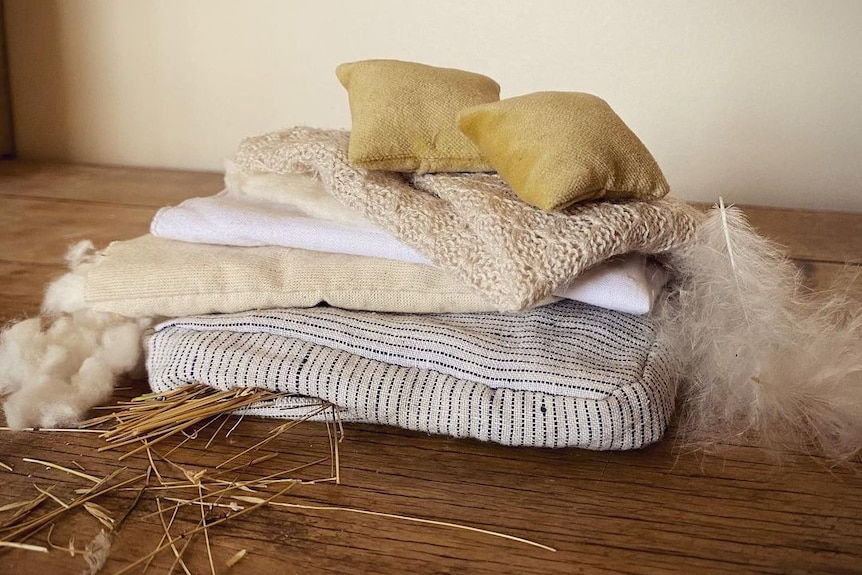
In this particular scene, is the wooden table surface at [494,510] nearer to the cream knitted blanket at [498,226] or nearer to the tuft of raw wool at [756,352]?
the tuft of raw wool at [756,352]

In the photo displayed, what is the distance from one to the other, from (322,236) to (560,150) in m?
0.25

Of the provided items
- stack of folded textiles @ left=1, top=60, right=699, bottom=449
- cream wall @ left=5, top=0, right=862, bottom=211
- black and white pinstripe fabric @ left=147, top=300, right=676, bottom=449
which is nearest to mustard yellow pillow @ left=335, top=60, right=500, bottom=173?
stack of folded textiles @ left=1, top=60, right=699, bottom=449

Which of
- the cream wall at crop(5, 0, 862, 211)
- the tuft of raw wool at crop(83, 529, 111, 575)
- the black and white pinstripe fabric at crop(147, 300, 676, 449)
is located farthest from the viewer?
the cream wall at crop(5, 0, 862, 211)

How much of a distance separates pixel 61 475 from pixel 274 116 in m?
1.32

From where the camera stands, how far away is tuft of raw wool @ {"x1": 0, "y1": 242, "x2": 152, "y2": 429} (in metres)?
0.73

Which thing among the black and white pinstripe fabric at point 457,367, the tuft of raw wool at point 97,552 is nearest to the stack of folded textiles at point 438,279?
the black and white pinstripe fabric at point 457,367

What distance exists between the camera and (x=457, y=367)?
72cm

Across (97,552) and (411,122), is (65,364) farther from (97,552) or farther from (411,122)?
(411,122)

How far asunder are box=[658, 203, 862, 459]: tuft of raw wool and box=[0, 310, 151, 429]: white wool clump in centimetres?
52

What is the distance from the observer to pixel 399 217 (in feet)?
2.54

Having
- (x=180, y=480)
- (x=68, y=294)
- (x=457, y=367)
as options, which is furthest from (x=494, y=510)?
(x=68, y=294)

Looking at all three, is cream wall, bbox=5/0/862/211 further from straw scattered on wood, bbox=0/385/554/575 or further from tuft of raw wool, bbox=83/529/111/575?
tuft of raw wool, bbox=83/529/111/575

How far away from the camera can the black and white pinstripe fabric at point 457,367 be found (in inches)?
26.7

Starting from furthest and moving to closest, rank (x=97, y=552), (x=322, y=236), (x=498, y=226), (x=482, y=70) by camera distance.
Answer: (x=482, y=70) → (x=322, y=236) → (x=498, y=226) → (x=97, y=552)
